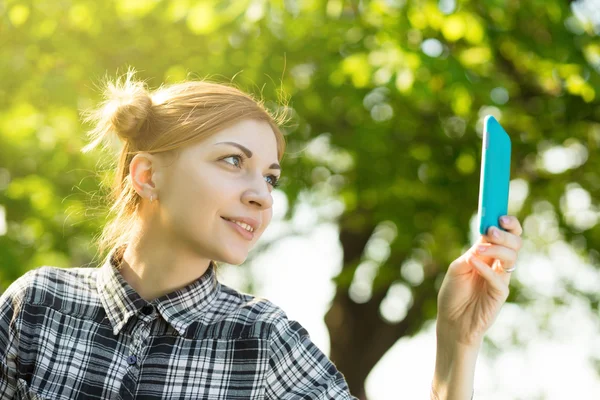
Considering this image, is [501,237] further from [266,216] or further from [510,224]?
[266,216]

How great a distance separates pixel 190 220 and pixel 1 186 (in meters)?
4.86

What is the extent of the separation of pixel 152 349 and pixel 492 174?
1.05m

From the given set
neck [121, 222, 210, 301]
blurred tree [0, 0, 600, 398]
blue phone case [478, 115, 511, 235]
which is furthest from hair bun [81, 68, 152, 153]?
blurred tree [0, 0, 600, 398]

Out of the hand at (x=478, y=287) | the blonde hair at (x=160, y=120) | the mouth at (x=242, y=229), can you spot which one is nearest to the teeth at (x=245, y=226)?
the mouth at (x=242, y=229)

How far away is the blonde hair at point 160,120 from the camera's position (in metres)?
2.47

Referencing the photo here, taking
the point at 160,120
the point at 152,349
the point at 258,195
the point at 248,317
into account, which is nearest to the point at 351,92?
the point at 160,120

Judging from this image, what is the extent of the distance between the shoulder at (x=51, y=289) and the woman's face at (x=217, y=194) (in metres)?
0.30

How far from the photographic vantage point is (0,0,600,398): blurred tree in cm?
539

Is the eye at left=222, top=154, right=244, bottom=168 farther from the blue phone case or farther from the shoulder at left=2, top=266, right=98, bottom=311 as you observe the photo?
the blue phone case

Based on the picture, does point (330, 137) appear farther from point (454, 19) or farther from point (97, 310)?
point (97, 310)

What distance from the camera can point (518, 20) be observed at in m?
5.99

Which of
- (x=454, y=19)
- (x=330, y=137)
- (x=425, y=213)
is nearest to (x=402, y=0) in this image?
(x=454, y=19)

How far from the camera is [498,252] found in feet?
7.30

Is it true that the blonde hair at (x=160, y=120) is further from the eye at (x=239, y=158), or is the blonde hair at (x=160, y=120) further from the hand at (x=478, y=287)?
the hand at (x=478, y=287)
